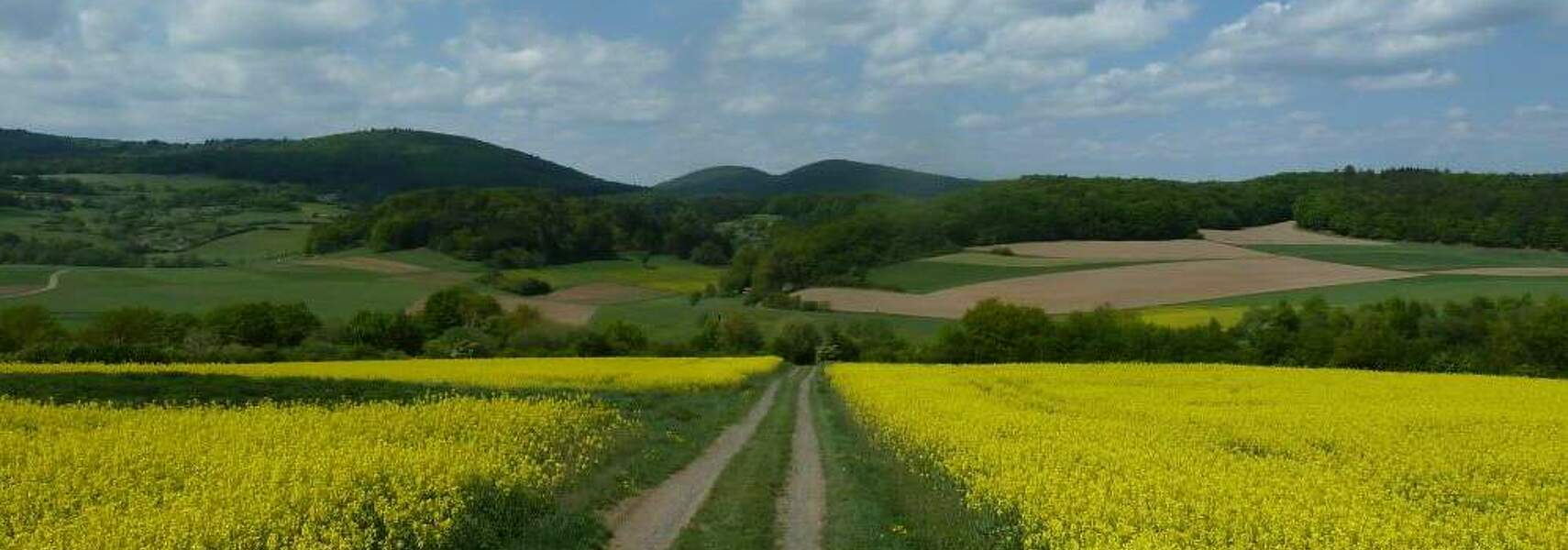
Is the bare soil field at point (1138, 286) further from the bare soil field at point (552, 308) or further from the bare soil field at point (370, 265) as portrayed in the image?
the bare soil field at point (370, 265)

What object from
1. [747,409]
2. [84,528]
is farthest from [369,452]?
[747,409]

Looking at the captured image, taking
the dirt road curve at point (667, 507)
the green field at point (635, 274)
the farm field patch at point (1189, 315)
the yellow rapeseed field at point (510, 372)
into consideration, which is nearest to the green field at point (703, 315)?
the green field at point (635, 274)

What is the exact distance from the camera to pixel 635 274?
126938mm

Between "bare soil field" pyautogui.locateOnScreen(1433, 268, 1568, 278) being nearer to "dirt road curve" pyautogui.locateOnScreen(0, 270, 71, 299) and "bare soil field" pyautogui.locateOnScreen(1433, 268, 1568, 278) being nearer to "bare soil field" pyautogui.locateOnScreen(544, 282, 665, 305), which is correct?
"bare soil field" pyautogui.locateOnScreen(544, 282, 665, 305)

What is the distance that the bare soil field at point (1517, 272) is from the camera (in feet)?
271

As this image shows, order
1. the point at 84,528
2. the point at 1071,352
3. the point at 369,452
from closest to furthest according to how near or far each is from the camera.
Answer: the point at 84,528, the point at 369,452, the point at 1071,352

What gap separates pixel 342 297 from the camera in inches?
3679

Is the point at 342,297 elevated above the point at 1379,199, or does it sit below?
below

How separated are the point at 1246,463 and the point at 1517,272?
8710 centimetres

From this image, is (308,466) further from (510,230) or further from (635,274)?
(510,230)

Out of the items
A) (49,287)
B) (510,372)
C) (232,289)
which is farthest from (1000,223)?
(49,287)

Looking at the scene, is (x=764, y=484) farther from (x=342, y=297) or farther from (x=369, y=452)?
(x=342, y=297)

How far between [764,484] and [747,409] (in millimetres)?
17270

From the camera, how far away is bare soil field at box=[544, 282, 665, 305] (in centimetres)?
10256
